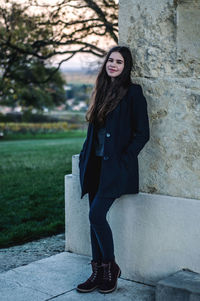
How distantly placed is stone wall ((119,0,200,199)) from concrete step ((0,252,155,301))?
0.88 metres

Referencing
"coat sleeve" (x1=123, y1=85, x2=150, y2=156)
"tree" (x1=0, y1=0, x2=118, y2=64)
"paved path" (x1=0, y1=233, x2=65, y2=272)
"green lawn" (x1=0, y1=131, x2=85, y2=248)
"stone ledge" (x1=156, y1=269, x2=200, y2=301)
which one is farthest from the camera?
"tree" (x1=0, y1=0, x2=118, y2=64)

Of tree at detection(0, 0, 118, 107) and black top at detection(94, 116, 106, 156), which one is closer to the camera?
black top at detection(94, 116, 106, 156)

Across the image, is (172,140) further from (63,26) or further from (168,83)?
(63,26)

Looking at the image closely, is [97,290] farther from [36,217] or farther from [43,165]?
[43,165]

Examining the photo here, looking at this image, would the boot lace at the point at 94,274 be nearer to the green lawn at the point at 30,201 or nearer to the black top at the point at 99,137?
the black top at the point at 99,137

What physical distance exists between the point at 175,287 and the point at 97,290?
0.82 meters

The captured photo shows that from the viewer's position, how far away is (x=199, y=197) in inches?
147

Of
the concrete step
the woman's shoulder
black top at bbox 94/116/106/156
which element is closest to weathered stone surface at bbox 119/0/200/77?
the woman's shoulder

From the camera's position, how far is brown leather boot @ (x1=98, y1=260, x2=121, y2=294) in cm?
379

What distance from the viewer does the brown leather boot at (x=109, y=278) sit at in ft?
12.4

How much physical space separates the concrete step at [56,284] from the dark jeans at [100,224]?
317mm

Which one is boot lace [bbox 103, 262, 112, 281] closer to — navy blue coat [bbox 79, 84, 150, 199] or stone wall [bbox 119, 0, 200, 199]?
navy blue coat [bbox 79, 84, 150, 199]

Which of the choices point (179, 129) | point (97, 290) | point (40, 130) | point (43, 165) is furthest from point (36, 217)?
point (40, 130)

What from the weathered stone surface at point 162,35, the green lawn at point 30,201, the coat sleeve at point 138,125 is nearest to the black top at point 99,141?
the coat sleeve at point 138,125
